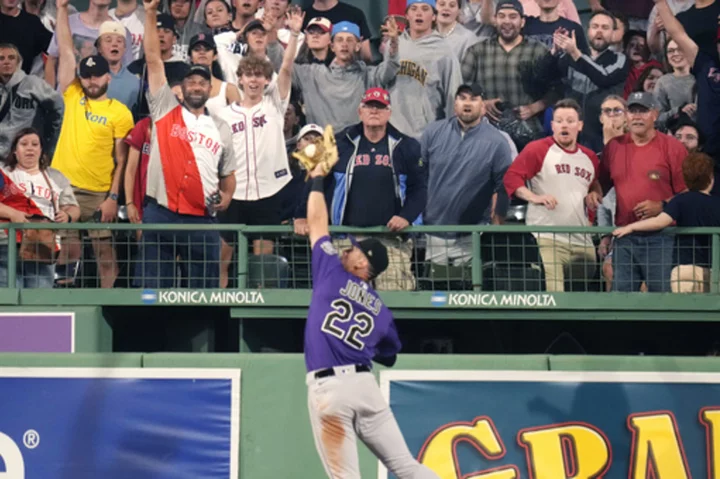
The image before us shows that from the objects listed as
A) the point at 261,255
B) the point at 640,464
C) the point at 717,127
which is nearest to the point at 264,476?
the point at 261,255

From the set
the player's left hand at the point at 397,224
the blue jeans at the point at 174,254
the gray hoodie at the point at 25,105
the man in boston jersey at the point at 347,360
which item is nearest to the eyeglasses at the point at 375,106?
the player's left hand at the point at 397,224

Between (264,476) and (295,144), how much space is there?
3317 millimetres

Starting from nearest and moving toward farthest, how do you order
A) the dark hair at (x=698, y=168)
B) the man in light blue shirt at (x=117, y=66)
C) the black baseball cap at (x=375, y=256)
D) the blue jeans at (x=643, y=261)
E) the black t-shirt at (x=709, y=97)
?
the black baseball cap at (x=375, y=256) < the dark hair at (x=698, y=168) < the blue jeans at (x=643, y=261) < the black t-shirt at (x=709, y=97) < the man in light blue shirt at (x=117, y=66)

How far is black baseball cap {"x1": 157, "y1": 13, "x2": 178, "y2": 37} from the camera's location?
35.0 feet

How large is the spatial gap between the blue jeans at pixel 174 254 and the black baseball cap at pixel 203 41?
1.73 metres

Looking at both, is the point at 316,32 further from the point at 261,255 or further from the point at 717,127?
the point at 717,127

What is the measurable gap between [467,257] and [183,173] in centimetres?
256

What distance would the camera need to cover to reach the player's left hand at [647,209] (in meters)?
9.39

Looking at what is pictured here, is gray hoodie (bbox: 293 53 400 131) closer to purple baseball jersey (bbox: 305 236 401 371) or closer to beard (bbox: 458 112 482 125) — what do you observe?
beard (bbox: 458 112 482 125)

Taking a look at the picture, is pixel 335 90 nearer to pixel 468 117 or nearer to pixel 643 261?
pixel 468 117

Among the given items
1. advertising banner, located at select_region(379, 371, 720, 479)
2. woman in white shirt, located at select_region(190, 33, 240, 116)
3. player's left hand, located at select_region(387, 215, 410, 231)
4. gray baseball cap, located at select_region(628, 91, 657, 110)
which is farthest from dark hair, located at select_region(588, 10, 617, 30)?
advertising banner, located at select_region(379, 371, 720, 479)

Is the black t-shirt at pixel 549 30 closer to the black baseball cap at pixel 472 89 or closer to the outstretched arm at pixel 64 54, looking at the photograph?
the black baseball cap at pixel 472 89

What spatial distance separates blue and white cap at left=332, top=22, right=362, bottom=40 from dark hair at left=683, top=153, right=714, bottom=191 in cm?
333

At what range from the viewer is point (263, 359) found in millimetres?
8617
